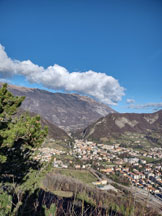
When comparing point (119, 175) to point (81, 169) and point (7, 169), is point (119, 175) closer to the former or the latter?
point (81, 169)

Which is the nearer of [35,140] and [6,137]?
[6,137]

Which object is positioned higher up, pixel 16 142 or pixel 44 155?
pixel 16 142

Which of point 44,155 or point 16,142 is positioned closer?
point 16,142

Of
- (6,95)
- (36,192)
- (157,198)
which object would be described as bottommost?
(157,198)

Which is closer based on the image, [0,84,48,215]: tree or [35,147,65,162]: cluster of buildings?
[0,84,48,215]: tree

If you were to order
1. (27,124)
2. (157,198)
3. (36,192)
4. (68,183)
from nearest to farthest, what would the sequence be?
(27,124) → (36,192) → (68,183) → (157,198)

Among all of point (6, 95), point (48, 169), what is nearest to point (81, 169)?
point (48, 169)

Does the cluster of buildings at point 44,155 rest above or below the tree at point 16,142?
below

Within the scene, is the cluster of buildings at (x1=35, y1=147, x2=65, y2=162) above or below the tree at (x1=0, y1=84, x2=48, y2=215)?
below

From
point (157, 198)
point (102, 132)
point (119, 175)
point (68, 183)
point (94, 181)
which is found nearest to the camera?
point (68, 183)

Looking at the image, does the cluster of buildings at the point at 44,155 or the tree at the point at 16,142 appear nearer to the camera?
the tree at the point at 16,142

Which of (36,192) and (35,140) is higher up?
(35,140)
